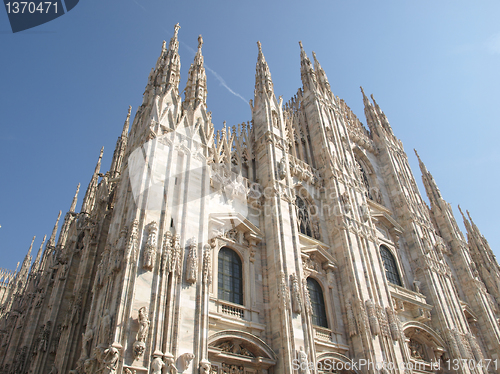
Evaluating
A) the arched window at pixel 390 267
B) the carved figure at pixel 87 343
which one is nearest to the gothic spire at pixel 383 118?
the arched window at pixel 390 267

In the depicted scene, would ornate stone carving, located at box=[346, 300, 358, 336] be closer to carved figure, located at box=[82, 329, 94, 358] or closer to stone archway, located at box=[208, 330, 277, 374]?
stone archway, located at box=[208, 330, 277, 374]

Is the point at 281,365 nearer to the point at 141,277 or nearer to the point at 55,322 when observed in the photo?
the point at 141,277

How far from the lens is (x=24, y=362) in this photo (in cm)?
1833

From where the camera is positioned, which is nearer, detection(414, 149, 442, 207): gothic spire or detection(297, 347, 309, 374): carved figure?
detection(297, 347, 309, 374): carved figure

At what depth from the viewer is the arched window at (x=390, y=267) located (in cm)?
2292

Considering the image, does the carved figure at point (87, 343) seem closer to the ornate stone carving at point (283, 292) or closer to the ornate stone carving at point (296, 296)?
the ornate stone carving at point (283, 292)

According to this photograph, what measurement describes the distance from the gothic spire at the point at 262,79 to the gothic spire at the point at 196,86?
436 centimetres

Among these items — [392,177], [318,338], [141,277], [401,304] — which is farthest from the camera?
[392,177]

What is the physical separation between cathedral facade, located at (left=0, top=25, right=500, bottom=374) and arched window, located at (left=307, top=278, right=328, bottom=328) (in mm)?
92

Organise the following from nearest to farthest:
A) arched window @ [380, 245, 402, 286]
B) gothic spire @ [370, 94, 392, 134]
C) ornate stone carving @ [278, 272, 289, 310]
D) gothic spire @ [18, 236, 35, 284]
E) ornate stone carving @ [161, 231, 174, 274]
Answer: ornate stone carving @ [161, 231, 174, 274] → ornate stone carving @ [278, 272, 289, 310] → arched window @ [380, 245, 402, 286] → gothic spire @ [370, 94, 392, 134] → gothic spire @ [18, 236, 35, 284]

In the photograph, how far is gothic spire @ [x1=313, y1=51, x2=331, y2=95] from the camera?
1186 inches

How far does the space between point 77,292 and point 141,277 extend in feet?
19.7

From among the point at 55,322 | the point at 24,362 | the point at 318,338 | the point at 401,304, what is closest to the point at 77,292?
the point at 55,322

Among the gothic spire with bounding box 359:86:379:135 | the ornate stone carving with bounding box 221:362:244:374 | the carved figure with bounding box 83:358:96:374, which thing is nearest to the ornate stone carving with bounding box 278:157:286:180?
the ornate stone carving with bounding box 221:362:244:374
